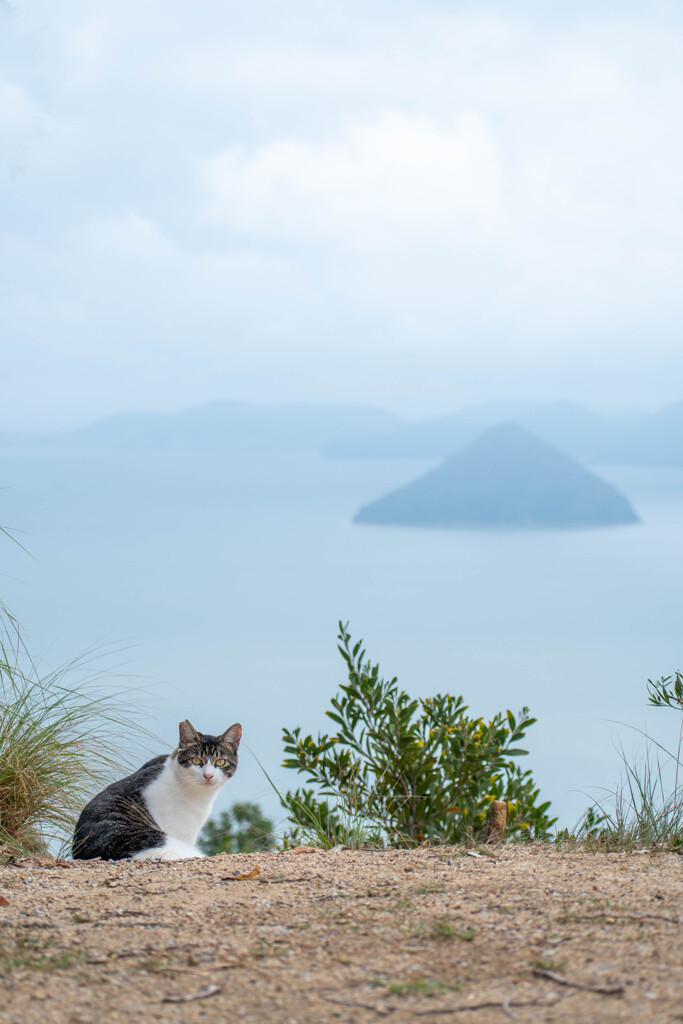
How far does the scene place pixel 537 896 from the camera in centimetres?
226

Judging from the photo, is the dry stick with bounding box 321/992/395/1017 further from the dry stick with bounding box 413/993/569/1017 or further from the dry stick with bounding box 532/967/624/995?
the dry stick with bounding box 532/967/624/995

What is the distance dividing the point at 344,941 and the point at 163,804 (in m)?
1.46

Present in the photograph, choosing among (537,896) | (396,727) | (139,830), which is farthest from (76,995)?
(396,727)

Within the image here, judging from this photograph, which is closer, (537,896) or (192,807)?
(537,896)

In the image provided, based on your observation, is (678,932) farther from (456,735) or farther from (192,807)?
(192,807)

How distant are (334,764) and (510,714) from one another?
0.71 meters

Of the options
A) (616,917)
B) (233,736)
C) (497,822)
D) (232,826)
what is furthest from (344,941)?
(232,826)

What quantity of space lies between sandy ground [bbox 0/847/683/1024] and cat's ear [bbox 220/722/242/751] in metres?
0.85

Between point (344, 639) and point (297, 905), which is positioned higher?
point (344, 639)

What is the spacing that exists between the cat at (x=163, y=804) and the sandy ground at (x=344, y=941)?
11.4 inches

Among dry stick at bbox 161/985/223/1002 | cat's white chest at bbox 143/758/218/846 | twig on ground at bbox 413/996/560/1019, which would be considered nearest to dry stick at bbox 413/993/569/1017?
twig on ground at bbox 413/996/560/1019

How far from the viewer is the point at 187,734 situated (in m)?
3.46

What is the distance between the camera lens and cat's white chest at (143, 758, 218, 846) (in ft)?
10.7

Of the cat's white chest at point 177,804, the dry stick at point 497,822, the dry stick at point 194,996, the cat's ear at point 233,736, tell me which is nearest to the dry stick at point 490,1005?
the dry stick at point 194,996
